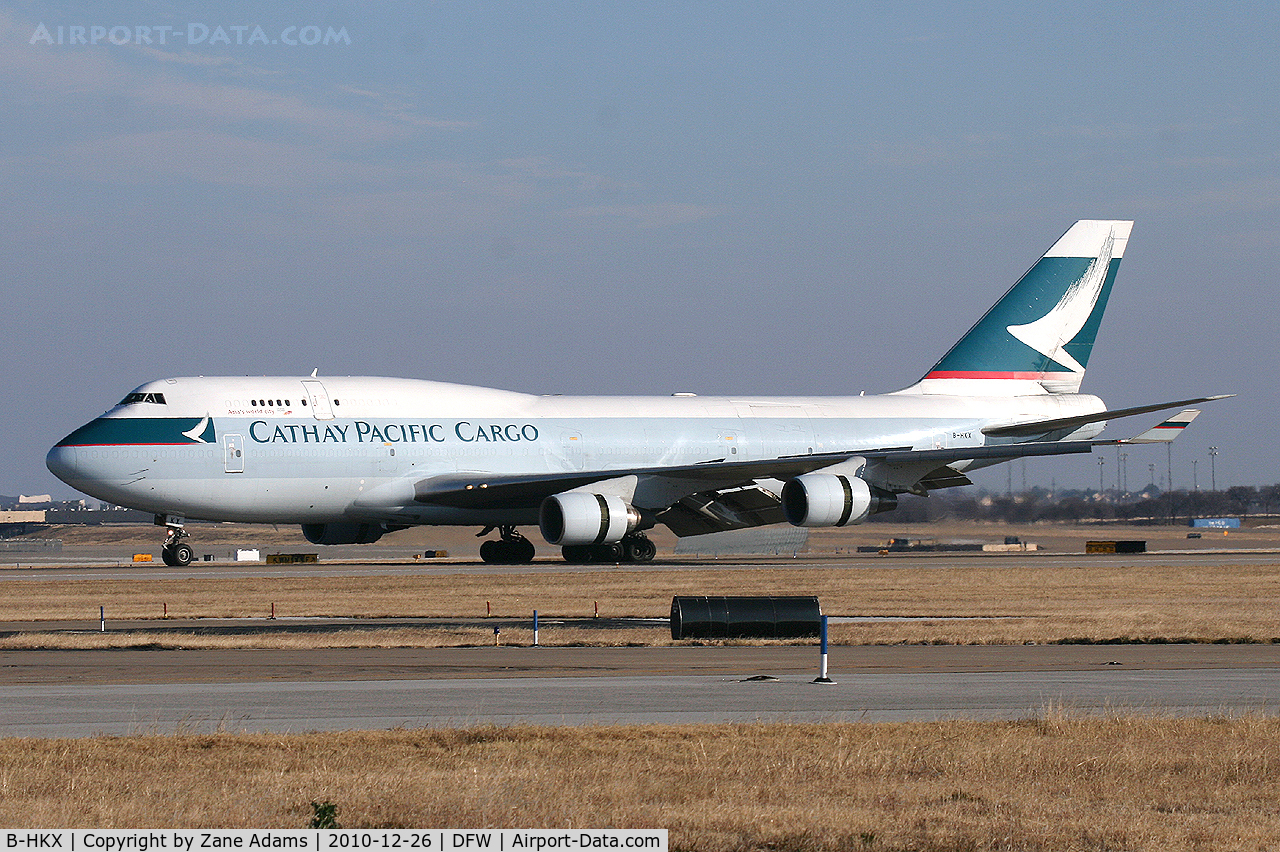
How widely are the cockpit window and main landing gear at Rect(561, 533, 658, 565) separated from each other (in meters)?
13.0

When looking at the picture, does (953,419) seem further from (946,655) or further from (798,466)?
(946,655)

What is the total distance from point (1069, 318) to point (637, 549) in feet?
68.4

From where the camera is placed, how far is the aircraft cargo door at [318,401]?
148ft

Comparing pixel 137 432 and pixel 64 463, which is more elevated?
pixel 137 432

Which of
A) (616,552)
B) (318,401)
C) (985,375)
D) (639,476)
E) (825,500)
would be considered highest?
(985,375)

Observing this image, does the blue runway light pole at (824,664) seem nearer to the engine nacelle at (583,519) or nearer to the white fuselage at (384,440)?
the engine nacelle at (583,519)

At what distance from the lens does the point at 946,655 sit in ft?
73.1

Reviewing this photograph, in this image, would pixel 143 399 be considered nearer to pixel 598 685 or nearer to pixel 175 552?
pixel 175 552

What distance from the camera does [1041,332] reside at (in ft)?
187

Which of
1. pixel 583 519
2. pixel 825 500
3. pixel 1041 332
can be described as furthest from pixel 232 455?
pixel 1041 332

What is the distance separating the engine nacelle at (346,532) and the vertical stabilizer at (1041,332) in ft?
70.7

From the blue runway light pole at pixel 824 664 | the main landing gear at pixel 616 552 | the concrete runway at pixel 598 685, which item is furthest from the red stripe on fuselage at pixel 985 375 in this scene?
the blue runway light pole at pixel 824 664

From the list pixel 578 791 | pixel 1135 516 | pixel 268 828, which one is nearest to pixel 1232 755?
pixel 578 791

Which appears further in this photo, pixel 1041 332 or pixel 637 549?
pixel 1041 332
